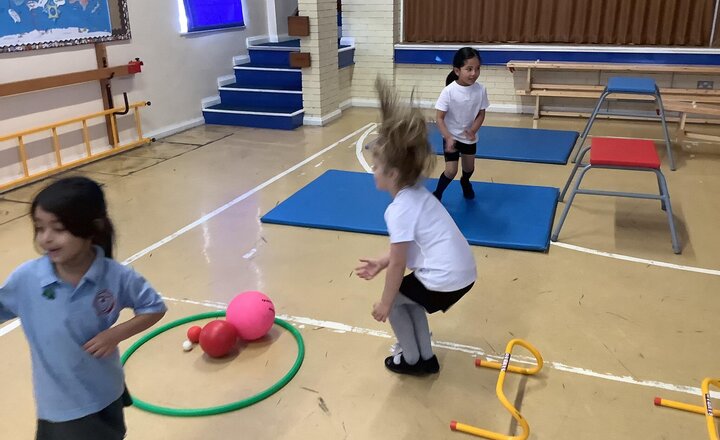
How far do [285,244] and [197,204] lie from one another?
1.25 metres

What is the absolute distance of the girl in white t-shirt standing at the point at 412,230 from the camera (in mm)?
2309

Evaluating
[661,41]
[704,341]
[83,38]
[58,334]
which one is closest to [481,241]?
[704,341]

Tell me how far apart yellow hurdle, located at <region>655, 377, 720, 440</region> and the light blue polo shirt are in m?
2.08

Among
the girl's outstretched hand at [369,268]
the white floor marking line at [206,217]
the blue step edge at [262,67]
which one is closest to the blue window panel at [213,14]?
the blue step edge at [262,67]

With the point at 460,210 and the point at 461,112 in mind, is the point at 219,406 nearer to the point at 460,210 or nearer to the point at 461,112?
the point at 460,210

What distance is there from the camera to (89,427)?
1.73m

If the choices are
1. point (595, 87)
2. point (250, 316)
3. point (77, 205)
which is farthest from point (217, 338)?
point (595, 87)

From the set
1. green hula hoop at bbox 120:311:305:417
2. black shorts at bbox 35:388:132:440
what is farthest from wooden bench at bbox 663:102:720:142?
black shorts at bbox 35:388:132:440

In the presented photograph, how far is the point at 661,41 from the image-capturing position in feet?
25.8

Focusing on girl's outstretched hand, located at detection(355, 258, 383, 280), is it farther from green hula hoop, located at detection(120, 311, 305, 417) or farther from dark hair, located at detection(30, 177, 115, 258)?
dark hair, located at detection(30, 177, 115, 258)

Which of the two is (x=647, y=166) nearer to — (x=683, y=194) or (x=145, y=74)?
(x=683, y=194)

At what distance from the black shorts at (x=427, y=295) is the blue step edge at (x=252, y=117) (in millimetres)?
5644

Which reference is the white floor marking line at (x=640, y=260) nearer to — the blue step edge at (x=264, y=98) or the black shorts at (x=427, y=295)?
the black shorts at (x=427, y=295)

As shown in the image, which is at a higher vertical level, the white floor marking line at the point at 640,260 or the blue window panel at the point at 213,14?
the blue window panel at the point at 213,14
